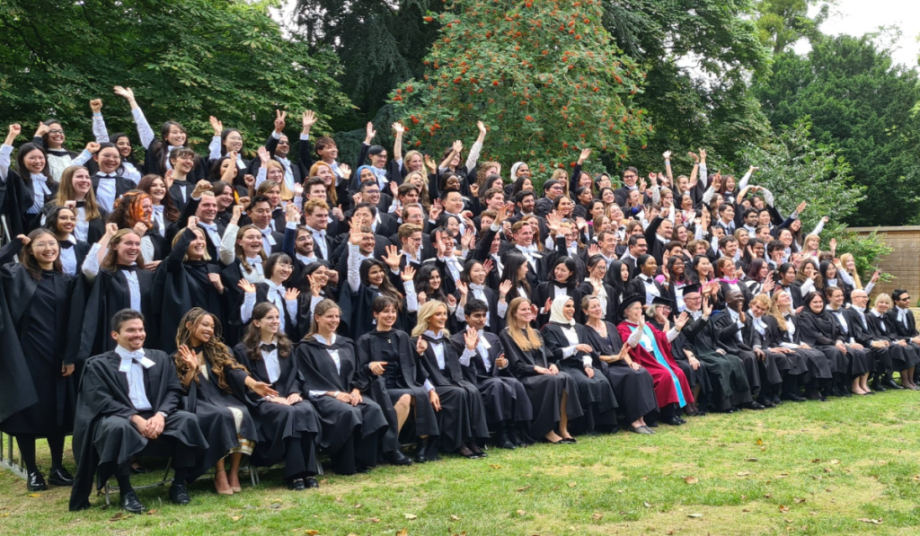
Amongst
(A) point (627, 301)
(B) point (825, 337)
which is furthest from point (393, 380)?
(B) point (825, 337)

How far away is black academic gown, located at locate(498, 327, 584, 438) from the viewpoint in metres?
9.08

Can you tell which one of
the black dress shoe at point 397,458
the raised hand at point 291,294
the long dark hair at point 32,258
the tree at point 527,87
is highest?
the tree at point 527,87

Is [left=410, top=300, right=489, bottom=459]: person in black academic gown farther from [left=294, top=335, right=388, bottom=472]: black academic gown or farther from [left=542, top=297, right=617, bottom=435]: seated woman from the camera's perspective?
[left=542, top=297, right=617, bottom=435]: seated woman

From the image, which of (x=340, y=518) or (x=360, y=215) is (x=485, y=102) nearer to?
(x=360, y=215)

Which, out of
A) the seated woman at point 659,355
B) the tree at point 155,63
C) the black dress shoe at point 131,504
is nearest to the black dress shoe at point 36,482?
the black dress shoe at point 131,504

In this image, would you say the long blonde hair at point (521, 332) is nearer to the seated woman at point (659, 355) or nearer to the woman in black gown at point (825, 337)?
the seated woman at point (659, 355)

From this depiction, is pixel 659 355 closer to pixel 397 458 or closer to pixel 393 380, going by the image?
pixel 393 380

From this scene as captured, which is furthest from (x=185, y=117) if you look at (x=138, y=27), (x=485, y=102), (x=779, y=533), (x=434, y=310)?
(x=779, y=533)

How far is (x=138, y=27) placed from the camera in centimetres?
1781

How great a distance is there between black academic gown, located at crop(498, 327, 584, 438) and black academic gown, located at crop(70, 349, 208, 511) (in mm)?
3803

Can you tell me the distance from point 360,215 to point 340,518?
13.8 feet

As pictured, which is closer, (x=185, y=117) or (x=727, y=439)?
(x=727, y=439)

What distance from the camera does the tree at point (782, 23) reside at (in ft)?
132

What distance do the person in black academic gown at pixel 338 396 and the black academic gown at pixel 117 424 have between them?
1230mm
